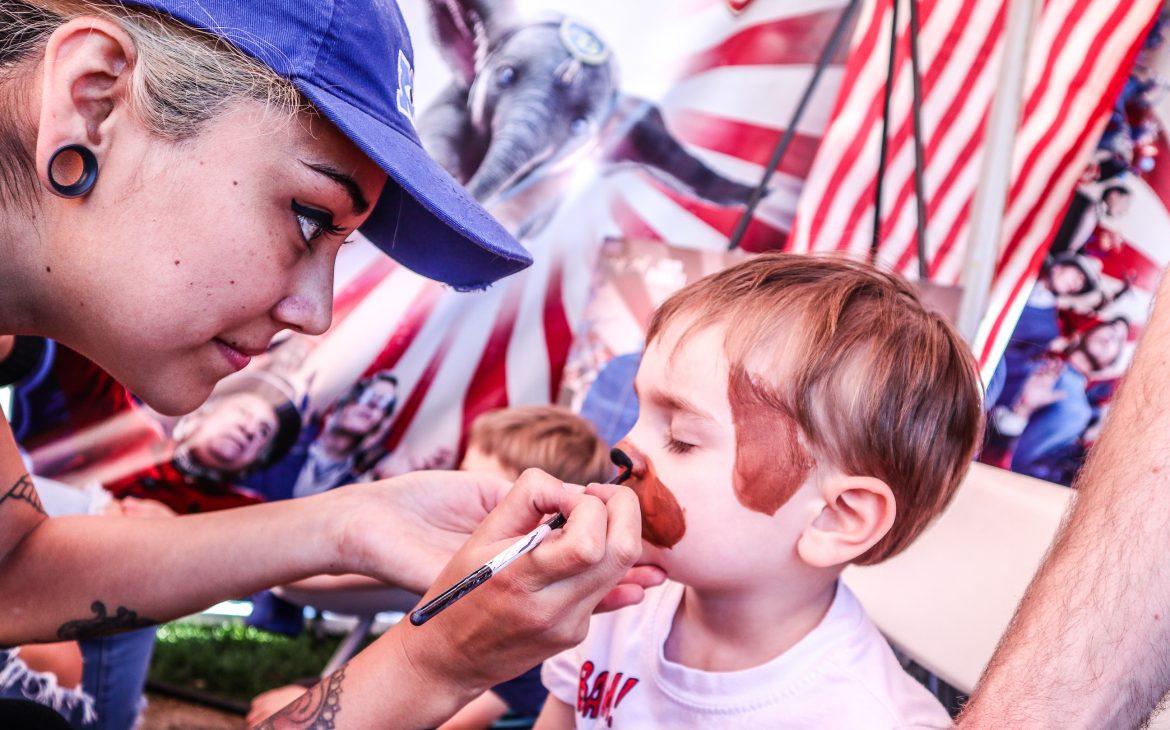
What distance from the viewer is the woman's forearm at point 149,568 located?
1146 millimetres

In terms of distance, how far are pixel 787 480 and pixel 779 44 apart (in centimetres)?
197

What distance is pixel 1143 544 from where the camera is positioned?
0.72 m

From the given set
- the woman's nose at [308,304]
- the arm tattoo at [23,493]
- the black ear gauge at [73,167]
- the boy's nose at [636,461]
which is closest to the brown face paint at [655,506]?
the boy's nose at [636,461]

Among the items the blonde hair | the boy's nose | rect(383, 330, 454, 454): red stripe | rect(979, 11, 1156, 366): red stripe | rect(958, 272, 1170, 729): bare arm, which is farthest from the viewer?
rect(383, 330, 454, 454): red stripe

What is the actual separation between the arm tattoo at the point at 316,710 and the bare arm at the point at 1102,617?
0.58 meters

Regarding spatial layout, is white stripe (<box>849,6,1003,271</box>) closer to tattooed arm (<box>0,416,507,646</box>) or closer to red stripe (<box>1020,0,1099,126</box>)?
red stripe (<box>1020,0,1099,126</box>)

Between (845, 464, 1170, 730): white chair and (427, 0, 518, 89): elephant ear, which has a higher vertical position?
(427, 0, 518, 89): elephant ear

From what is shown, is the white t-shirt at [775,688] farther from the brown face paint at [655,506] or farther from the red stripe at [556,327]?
the red stripe at [556,327]

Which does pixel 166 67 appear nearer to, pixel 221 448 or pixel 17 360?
pixel 17 360

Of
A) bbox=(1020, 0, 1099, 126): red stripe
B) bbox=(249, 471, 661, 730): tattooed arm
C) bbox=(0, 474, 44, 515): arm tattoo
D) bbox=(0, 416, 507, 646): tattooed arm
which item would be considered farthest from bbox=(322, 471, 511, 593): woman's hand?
bbox=(1020, 0, 1099, 126): red stripe

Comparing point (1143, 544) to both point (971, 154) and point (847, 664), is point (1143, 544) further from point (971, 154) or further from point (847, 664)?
point (971, 154)

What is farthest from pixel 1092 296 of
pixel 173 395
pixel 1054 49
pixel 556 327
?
pixel 173 395

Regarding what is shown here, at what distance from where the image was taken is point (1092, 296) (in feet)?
8.10

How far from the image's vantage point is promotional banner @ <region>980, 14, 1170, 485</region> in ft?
7.89
